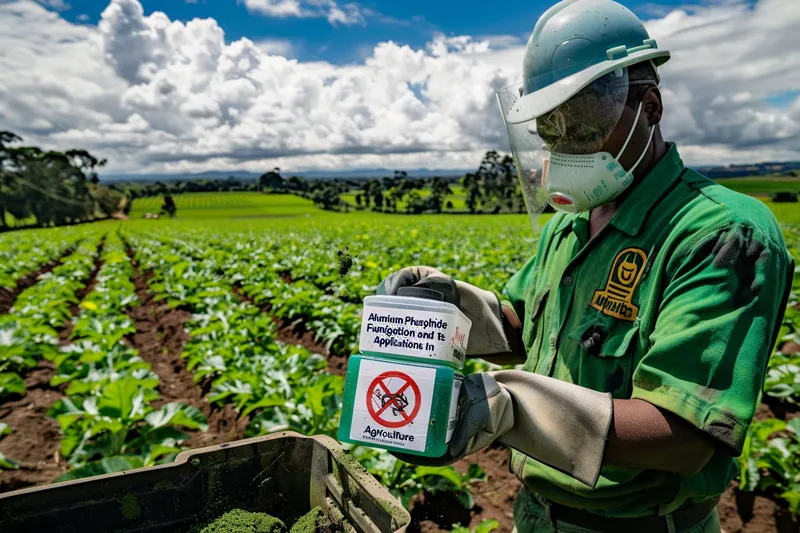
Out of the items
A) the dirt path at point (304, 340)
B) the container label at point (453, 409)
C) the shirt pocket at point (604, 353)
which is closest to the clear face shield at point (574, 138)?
the shirt pocket at point (604, 353)

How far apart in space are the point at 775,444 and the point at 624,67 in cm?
362

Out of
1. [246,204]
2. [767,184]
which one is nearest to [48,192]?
[246,204]

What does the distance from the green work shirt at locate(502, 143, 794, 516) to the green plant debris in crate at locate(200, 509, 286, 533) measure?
2.71 feet

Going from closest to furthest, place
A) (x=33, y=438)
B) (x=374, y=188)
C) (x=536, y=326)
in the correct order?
(x=536, y=326) → (x=374, y=188) → (x=33, y=438)

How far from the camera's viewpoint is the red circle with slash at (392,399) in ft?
3.83

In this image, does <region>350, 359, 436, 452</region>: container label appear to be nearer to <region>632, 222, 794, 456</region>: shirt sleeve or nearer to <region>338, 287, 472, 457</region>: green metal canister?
<region>338, 287, 472, 457</region>: green metal canister

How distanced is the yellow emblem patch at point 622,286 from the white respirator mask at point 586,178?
23 cm

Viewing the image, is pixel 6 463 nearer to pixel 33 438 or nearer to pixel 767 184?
pixel 33 438

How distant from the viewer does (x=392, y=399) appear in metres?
1.18

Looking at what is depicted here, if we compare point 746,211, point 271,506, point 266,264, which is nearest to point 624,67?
point 746,211

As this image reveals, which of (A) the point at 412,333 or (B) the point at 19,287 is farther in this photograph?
(B) the point at 19,287

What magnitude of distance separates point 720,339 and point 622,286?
0.40m

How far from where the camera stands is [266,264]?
13406 mm

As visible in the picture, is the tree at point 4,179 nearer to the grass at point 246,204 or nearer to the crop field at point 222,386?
the grass at point 246,204
